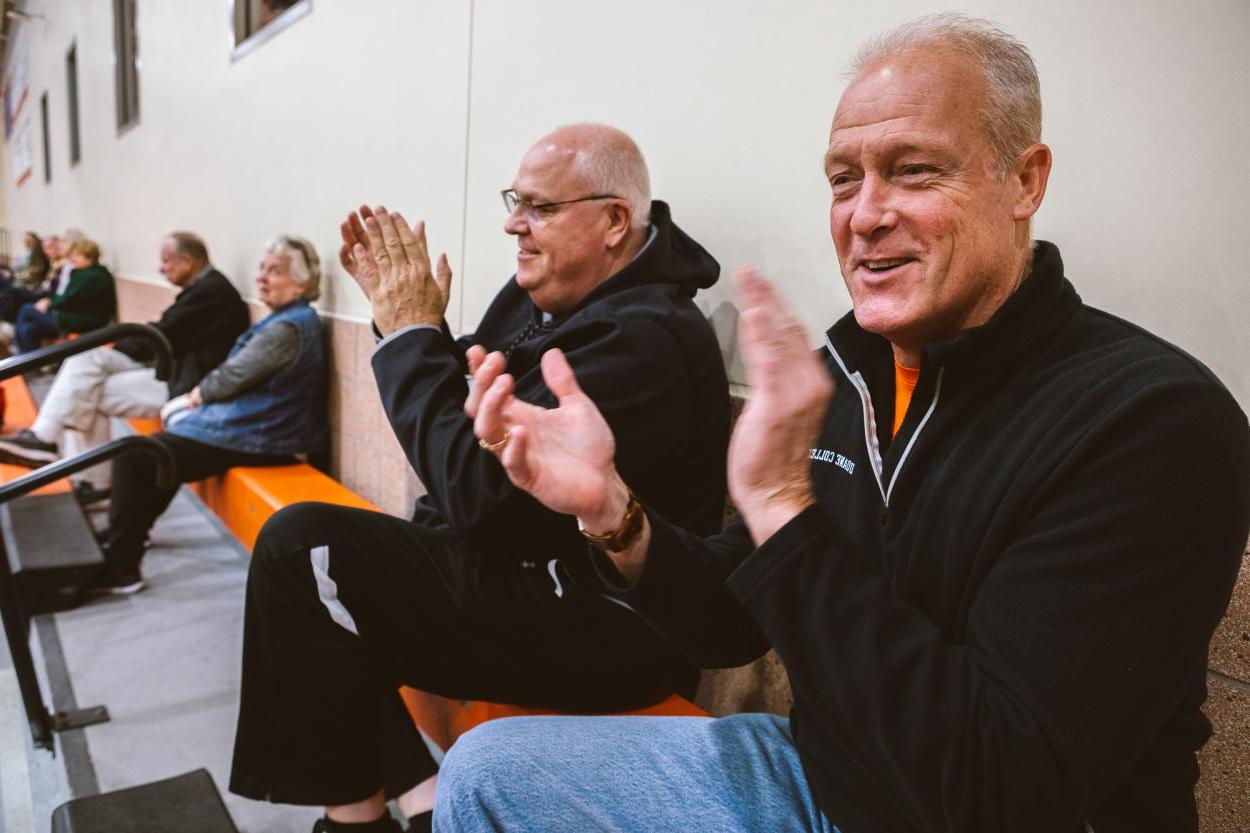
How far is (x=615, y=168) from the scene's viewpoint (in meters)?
1.67

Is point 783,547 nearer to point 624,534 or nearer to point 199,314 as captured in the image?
point 624,534

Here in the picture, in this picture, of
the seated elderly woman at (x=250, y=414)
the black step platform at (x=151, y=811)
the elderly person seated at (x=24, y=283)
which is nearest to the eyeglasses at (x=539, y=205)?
the black step platform at (x=151, y=811)

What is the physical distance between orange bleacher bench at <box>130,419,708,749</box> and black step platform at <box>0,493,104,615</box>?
17.8 inches

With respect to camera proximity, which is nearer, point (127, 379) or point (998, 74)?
point (998, 74)

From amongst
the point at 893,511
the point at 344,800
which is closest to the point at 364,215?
the point at 344,800

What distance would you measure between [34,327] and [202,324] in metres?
4.47

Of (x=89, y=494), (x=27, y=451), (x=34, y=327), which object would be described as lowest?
(x=89, y=494)

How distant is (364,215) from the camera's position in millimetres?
1765

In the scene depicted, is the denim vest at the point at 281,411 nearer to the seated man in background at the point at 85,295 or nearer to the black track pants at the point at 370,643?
the black track pants at the point at 370,643

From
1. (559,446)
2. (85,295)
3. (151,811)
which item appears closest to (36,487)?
(151,811)

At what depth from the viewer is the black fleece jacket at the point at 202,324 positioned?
150 inches

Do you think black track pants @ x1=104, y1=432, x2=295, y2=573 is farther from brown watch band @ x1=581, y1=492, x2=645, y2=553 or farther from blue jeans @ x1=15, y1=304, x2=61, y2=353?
blue jeans @ x1=15, y1=304, x2=61, y2=353

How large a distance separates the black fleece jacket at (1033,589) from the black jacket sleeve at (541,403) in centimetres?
56

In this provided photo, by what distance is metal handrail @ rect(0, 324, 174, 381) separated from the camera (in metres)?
2.03
